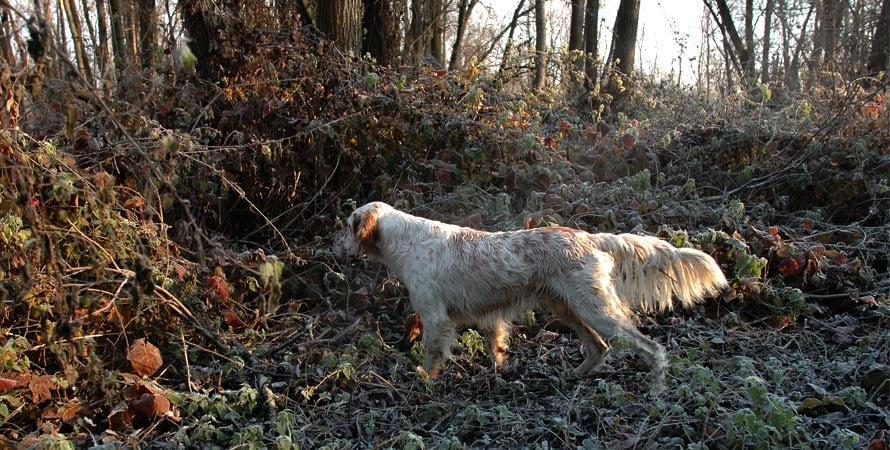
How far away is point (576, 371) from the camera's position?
4.78 meters

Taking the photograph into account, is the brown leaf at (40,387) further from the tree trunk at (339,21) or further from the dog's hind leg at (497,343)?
the tree trunk at (339,21)

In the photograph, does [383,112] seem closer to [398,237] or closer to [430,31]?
[398,237]

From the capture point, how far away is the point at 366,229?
5117 mm

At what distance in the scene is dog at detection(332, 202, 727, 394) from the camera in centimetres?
455

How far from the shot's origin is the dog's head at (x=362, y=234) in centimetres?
513

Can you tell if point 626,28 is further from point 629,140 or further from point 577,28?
point 629,140

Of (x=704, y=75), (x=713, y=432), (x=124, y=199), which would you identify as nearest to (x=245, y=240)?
(x=124, y=199)

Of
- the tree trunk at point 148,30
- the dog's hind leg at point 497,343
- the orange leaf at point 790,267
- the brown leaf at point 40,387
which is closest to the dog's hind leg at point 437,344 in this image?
the dog's hind leg at point 497,343

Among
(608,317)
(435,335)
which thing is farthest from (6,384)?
(608,317)

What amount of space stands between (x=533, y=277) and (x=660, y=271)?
0.83 m

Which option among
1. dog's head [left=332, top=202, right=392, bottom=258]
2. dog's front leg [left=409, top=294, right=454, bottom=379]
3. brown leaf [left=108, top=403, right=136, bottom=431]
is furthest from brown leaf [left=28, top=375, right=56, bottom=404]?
dog's front leg [left=409, top=294, right=454, bottom=379]

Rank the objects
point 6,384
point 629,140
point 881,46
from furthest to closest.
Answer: point 881,46, point 629,140, point 6,384

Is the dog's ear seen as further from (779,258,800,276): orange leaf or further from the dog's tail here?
(779,258,800,276): orange leaf

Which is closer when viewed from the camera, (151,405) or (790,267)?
(151,405)
